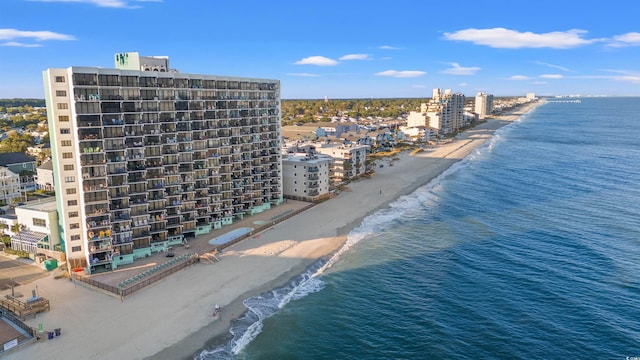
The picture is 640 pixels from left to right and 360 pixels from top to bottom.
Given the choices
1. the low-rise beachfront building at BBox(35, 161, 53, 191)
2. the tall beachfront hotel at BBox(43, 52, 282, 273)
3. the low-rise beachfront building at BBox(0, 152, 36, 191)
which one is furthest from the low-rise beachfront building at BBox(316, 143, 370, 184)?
the low-rise beachfront building at BBox(0, 152, 36, 191)

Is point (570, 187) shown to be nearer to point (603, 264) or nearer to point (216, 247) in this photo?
point (603, 264)

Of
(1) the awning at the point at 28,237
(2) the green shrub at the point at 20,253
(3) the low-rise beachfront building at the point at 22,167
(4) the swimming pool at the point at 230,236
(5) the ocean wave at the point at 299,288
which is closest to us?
(5) the ocean wave at the point at 299,288

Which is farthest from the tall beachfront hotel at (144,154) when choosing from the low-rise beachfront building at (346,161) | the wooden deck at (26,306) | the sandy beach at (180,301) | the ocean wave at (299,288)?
the low-rise beachfront building at (346,161)

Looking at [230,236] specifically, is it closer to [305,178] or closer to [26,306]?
[305,178]

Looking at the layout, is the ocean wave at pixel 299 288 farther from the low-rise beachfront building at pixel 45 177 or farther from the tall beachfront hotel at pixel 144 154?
the low-rise beachfront building at pixel 45 177

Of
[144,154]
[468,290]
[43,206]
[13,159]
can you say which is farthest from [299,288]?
[13,159]

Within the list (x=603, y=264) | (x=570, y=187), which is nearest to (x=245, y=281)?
(x=603, y=264)

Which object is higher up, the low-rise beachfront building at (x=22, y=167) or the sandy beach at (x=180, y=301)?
the low-rise beachfront building at (x=22, y=167)
